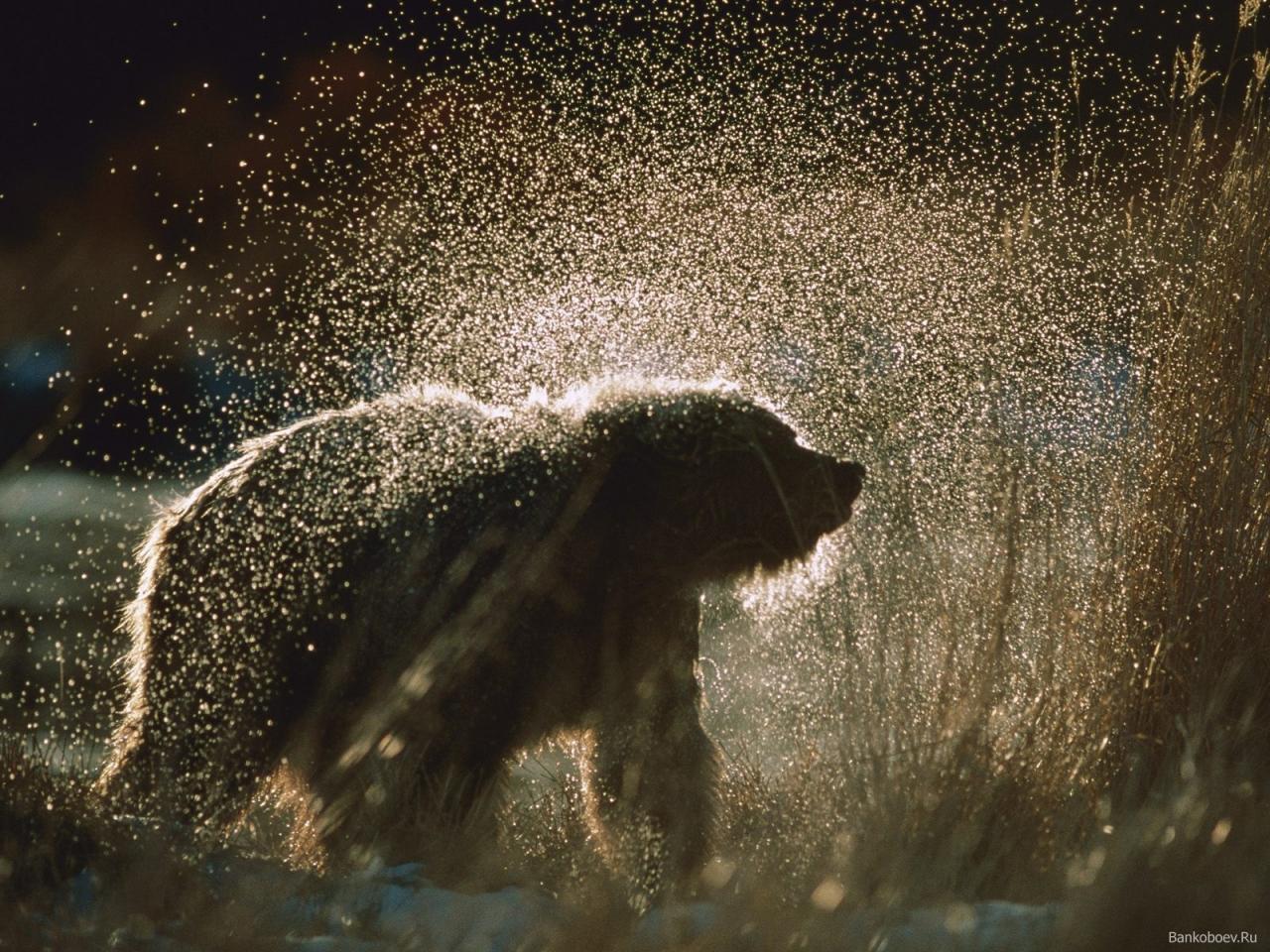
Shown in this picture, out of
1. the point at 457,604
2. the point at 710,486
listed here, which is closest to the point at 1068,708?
the point at 710,486

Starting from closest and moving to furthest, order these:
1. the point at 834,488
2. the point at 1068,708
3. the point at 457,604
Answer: the point at 1068,708
the point at 457,604
the point at 834,488

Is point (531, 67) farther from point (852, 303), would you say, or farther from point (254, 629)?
point (254, 629)

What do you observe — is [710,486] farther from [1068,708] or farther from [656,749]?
[1068,708]

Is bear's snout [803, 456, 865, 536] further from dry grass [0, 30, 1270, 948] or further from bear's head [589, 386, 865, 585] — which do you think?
dry grass [0, 30, 1270, 948]

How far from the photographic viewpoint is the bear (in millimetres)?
3645

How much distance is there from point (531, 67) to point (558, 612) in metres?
3.04

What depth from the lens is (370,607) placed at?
3.73 m

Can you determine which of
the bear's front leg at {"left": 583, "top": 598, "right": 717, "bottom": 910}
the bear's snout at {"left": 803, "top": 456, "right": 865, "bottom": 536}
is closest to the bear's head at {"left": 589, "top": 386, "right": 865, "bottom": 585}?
the bear's snout at {"left": 803, "top": 456, "right": 865, "bottom": 536}

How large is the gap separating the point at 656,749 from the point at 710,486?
0.78 m

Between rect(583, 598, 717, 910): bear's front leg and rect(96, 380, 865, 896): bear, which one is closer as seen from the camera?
rect(96, 380, 865, 896): bear

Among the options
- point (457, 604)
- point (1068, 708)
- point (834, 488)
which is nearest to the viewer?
point (1068, 708)

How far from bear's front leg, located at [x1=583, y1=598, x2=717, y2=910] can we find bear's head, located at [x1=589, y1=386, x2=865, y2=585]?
0.59 ft

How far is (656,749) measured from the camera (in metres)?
3.95

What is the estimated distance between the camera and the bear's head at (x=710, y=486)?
3883 mm
